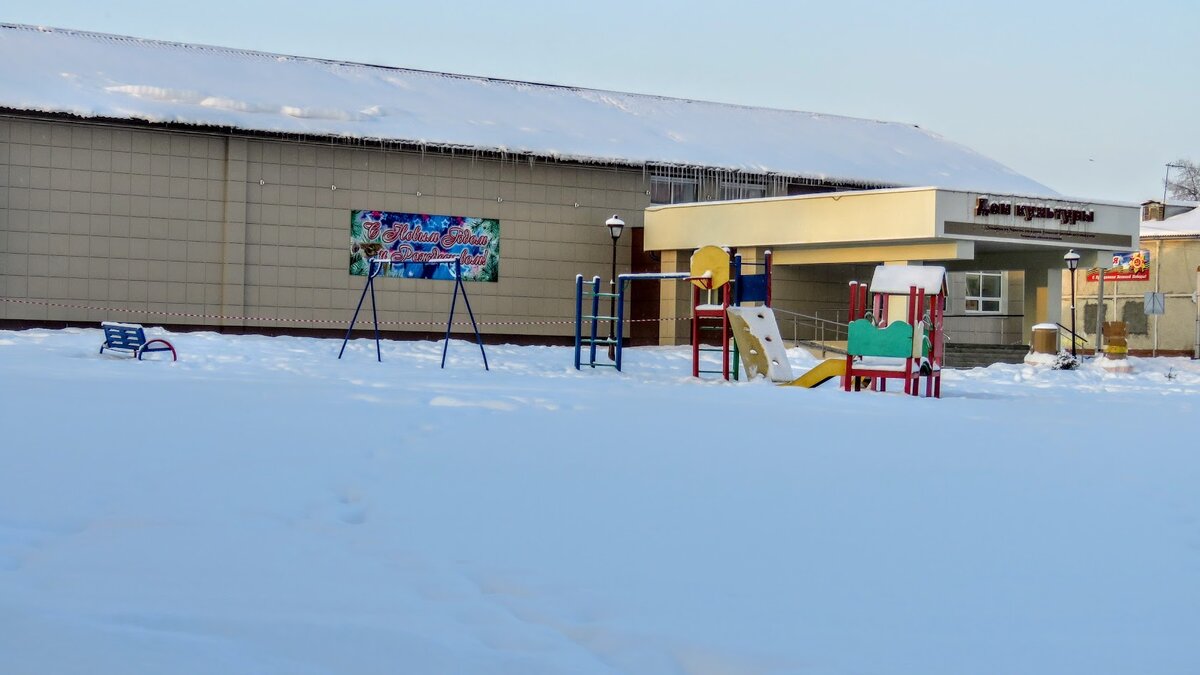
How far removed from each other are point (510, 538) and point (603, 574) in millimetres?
720

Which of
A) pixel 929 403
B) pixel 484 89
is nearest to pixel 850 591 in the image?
pixel 929 403

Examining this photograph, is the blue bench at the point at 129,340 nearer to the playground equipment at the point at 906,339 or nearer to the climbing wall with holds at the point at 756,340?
the climbing wall with holds at the point at 756,340

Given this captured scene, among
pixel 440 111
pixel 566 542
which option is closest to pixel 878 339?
pixel 566 542

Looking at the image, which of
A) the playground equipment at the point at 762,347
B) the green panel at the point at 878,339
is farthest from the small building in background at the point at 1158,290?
the green panel at the point at 878,339

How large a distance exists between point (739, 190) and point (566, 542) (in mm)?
25182

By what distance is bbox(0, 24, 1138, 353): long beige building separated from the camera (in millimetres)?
25469

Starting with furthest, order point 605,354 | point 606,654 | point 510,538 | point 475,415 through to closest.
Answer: point 605,354 → point 475,415 → point 510,538 → point 606,654

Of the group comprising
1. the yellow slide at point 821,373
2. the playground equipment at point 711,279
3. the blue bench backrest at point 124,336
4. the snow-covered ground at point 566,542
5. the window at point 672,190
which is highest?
the window at point 672,190

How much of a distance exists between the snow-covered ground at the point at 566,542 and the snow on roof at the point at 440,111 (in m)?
15.8

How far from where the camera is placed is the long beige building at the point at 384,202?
25469 millimetres

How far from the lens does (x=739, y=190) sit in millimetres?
30734

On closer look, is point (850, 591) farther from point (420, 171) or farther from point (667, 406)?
point (420, 171)

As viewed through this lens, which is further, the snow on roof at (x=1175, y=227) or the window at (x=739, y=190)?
the snow on roof at (x=1175, y=227)

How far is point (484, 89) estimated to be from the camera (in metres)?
32.3
